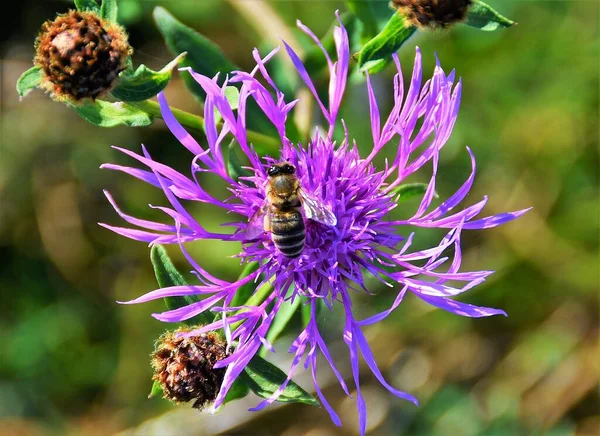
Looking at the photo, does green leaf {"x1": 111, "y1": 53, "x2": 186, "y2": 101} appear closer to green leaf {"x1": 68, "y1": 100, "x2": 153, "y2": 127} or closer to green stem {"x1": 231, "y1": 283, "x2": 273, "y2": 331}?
green leaf {"x1": 68, "y1": 100, "x2": 153, "y2": 127}

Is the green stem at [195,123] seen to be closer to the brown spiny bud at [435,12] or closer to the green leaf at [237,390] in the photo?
the brown spiny bud at [435,12]

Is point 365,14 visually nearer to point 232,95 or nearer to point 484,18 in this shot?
point 484,18

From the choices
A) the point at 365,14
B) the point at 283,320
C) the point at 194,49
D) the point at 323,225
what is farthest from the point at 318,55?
the point at 283,320

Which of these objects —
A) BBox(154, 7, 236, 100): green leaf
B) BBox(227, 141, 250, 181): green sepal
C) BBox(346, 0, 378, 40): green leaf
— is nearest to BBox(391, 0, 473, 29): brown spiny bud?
BBox(346, 0, 378, 40): green leaf

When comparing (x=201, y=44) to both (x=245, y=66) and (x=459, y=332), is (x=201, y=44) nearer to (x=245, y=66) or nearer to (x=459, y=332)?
(x=245, y=66)

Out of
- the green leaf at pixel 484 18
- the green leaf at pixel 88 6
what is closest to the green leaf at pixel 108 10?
the green leaf at pixel 88 6

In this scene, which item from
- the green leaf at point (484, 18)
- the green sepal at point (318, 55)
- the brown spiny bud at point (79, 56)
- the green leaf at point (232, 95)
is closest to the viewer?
the brown spiny bud at point (79, 56)

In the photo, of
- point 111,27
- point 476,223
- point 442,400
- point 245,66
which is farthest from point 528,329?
point 111,27
